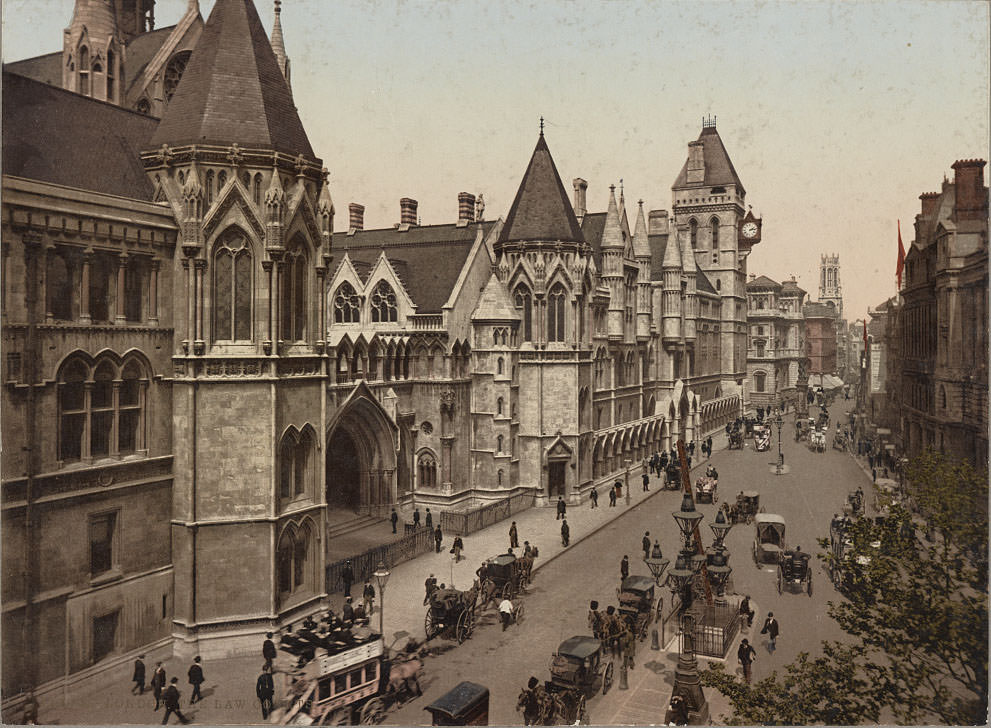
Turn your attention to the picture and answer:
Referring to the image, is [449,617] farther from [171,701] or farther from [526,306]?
[526,306]

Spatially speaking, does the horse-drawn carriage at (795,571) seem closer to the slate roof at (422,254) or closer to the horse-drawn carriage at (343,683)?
the horse-drawn carriage at (343,683)

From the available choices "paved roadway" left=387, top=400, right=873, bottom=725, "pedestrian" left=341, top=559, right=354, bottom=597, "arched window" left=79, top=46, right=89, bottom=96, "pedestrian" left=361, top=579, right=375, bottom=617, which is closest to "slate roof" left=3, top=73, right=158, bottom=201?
"arched window" left=79, top=46, right=89, bottom=96

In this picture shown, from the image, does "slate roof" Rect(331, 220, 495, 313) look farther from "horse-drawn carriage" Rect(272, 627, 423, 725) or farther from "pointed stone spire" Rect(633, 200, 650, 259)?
"horse-drawn carriage" Rect(272, 627, 423, 725)

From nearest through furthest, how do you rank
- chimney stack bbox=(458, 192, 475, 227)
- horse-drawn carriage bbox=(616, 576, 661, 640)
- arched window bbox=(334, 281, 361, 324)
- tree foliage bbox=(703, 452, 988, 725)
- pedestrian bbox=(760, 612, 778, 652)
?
tree foliage bbox=(703, 452, 988, 725) → pedestrian bbox=(760, 612, 778, 652) → horse-drawn carriage bbox=(616, 576, 661, 640) → arched window bbox=(334, 281, 361, 324) → chimney stack bbox=(458, 192, 475, 227)

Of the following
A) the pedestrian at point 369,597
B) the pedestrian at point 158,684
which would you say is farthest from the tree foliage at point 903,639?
the pedestrian at point 369,597

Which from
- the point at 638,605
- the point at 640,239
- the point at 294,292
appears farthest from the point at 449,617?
the point at 640,239

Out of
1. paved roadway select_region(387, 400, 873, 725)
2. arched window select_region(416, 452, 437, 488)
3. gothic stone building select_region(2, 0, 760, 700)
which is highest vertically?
gothic stone building select_region(2, 0, 760, 700)
